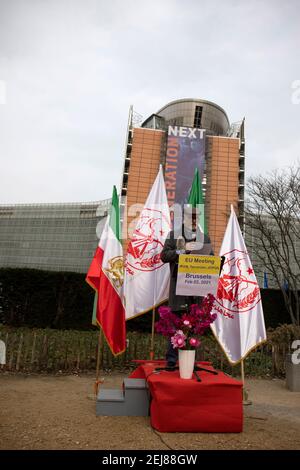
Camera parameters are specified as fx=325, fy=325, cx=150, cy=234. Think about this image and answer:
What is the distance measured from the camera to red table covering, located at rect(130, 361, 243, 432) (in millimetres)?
3430

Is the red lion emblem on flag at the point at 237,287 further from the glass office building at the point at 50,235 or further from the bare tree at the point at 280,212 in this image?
the glass office building at the point at 50,235

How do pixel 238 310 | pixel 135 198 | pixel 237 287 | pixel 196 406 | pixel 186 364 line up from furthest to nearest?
pixel 135 198, pixel 237 287, pixel 238 310, pixel 186 364, pixel 196 406

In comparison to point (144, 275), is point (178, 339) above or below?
below

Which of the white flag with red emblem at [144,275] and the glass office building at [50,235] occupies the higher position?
the glass office building at [50,235]

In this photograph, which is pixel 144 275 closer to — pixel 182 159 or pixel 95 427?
pixel 95 427

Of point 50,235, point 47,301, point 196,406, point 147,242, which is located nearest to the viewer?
point 196,406

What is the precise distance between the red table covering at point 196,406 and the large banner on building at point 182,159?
33.2 metres

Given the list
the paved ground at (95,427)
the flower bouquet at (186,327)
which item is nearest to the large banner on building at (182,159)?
the paved ground at (95,427)

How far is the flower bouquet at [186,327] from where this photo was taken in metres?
3.89

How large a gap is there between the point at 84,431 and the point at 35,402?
5.44ft

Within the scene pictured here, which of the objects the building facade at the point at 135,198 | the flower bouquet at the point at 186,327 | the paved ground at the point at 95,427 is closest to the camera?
the paved ground at the point at 95,427

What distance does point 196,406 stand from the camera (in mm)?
3469

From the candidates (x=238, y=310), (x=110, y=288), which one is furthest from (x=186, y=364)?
(x=238, y=310)

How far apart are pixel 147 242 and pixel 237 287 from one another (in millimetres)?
1931
